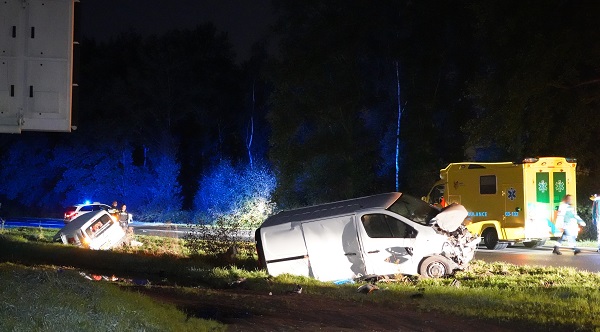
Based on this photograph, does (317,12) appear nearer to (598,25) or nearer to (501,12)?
(501,12)

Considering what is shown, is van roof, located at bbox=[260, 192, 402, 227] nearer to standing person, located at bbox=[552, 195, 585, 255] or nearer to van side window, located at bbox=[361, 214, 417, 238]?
van side window, located at bbox=[361, 214, 417, 238]

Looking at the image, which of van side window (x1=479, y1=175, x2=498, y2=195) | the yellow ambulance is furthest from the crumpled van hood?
van side window (x1=479, y1=175, x2=498, y2=195)

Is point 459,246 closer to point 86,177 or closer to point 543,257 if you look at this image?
point 543,257

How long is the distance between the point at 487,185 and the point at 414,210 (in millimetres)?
8602

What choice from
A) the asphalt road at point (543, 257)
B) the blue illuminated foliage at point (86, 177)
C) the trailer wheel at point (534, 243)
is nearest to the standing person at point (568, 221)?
the asphalt road at point (543, 257)

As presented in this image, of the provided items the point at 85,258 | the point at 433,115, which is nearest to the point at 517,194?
the point at 85,258

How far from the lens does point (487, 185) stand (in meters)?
23.8

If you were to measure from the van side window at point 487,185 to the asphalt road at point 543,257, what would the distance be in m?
1.77

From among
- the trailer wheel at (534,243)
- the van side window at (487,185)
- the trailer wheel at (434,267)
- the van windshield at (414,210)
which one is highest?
the van side window at (487,185)

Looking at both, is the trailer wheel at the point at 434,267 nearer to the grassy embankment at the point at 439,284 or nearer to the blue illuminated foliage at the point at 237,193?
the grassy embankment at the point at 439,284

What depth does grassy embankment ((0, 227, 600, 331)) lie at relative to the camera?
36.4 ft

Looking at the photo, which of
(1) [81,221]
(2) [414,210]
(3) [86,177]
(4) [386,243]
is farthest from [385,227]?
(3) [86,177]

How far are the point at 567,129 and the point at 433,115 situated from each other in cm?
1505

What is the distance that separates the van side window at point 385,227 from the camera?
15.0m
